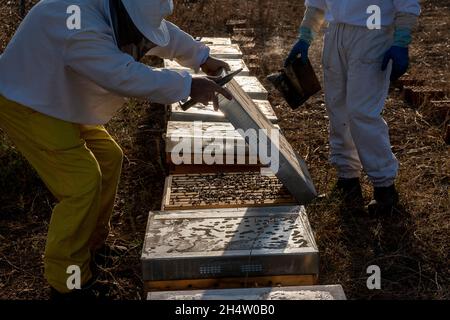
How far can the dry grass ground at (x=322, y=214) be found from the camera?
3.85 m

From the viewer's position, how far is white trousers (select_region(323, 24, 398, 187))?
4.35 meters

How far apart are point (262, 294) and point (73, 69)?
1.48 meters

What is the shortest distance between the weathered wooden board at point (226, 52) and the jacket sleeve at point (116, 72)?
3.34 meters

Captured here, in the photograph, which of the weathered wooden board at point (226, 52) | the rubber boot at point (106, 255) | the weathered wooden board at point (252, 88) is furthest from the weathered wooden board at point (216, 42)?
the rubber boot at point (106, 255)

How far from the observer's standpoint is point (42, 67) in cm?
329

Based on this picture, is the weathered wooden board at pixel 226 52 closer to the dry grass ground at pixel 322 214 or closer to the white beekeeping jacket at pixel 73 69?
the dry grass ground at pixel 322 214

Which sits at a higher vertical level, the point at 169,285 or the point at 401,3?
the point at 401,3

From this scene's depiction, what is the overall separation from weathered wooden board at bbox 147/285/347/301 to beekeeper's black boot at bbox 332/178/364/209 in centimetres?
183

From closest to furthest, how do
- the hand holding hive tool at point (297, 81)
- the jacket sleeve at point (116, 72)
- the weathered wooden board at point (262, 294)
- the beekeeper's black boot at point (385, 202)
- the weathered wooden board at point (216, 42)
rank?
the weathered wooden board at point (262, 294)
the jacket sleeve at point (116, 72)
the beekeeper's black boot at point (385, 202)
the hand holding hive tool at point (297, 81)
the weathered wooden board at point (216, 42)

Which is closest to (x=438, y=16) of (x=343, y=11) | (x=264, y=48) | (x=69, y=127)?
(x=264, y=48)

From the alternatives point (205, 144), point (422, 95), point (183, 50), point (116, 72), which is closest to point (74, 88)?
point (116, 72)

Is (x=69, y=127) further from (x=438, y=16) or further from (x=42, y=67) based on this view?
(x=438, y=16)
